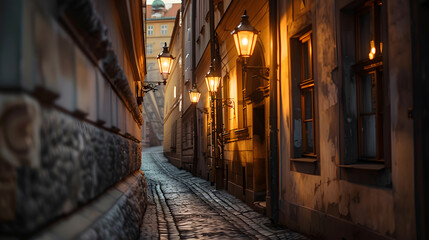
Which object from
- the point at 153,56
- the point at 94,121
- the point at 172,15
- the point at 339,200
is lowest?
the point at 339,200

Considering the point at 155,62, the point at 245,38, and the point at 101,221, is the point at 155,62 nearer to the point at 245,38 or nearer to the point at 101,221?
the point at 245,38

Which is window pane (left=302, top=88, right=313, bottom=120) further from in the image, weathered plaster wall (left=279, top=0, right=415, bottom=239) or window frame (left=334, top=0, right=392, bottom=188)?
window frame (left=334, top=0, right=392, bottom=188)

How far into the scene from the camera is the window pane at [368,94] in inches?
214

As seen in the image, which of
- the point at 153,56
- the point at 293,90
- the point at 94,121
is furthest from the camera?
the point at 153,56

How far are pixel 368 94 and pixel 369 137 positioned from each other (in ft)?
1.77

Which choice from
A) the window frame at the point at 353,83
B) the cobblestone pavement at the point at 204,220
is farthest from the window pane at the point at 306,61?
the cobblestone pavement at the point at 204,220

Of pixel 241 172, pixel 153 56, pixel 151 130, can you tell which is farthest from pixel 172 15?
pixel 241 172

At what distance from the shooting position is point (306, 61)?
745cm

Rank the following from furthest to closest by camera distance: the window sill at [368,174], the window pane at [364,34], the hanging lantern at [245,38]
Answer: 1. the hanging lantern at [245,38]
2. the window pane at [364,34]
3. the window sill at [368,174]

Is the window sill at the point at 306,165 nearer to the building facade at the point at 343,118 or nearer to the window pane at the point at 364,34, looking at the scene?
the building facade at the point at 343,118

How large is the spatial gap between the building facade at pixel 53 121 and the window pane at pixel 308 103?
4379mm

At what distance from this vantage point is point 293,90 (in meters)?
7.49

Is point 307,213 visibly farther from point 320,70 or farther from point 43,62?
point 43,62

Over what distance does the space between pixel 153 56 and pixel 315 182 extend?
56.0 metres
